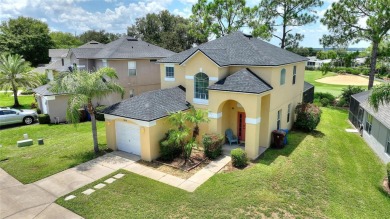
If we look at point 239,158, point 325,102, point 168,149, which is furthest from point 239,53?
point 325,102

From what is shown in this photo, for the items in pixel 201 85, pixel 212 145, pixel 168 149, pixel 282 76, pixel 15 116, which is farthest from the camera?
pixel 15 116

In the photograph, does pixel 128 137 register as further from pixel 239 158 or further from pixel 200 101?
pixel 239 158

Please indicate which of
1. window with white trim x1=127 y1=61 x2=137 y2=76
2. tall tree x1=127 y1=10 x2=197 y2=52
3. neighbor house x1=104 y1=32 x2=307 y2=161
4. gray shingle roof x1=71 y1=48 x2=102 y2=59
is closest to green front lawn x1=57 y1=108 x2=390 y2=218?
neighbor house x1=104 y1=32 x2=307 y2=161

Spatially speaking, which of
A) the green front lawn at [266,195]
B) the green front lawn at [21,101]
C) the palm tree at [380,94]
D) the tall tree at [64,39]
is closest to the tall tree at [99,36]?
the tall tree at [64,39]

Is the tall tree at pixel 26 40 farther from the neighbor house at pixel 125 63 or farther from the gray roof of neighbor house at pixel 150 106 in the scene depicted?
the gray roof of neighbor house at pixel 150 106

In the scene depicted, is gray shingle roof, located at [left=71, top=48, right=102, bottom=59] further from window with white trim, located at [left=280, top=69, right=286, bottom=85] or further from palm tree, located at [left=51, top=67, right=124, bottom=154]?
window with white trim, located at [left=280, top=69, right=286, bottom=85]

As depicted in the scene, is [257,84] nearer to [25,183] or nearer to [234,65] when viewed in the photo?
[234,65]
